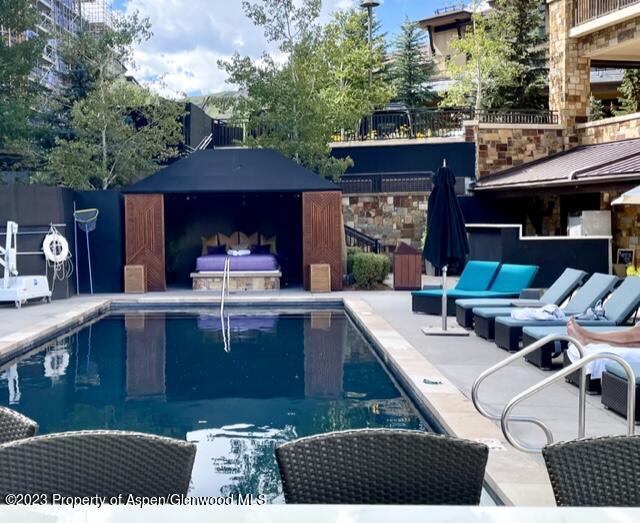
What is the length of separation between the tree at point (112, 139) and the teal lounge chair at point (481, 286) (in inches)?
359

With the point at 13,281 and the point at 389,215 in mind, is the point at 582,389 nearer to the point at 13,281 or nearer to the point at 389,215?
the point at 13,281

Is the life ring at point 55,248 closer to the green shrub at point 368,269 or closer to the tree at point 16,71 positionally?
the tree at point 16,71

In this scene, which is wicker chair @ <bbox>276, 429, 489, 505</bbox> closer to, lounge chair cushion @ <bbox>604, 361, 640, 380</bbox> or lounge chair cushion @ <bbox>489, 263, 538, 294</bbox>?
lounge chair cushion @ <bbox>604, 361, 640, 380</bbox>

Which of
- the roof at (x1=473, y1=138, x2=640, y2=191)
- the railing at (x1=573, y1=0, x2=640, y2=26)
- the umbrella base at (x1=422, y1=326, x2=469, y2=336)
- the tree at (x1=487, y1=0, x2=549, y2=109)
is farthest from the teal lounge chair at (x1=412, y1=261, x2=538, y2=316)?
the tree at (x1=487, y1=0, x2=549, y2=109)

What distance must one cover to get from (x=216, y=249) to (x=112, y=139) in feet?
12.4

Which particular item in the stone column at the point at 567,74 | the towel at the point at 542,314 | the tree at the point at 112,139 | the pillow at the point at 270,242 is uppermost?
the stone column at the point at 567,74

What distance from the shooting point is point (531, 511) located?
241 centimetres

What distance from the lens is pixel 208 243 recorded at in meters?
19.8

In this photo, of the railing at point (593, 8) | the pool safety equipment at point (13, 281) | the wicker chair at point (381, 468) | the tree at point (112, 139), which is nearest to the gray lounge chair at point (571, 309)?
the wicker chair at point (381, 468)

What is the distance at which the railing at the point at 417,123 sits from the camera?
81.4 feet

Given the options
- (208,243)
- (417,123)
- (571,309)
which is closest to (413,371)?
(571,309)

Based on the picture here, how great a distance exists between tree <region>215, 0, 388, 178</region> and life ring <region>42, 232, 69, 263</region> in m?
6.41

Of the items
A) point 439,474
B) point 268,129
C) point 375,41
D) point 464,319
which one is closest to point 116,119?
point 268,129

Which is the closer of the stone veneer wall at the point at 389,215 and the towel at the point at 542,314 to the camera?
the towel at the point at 542,314
